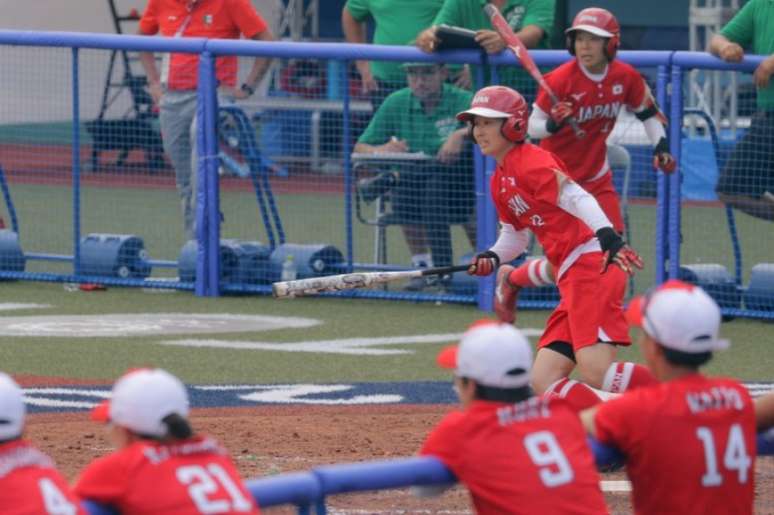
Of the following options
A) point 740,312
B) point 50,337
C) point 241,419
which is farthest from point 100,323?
point 740,312

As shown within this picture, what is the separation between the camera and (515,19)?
12.8 meters

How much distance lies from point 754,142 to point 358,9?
12.0 ft

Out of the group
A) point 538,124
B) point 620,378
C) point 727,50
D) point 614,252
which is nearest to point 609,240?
point 614,252

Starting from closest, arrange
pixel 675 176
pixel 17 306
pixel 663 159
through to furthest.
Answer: pixel 663 159 < pixel 675 176 < pixel 17 306

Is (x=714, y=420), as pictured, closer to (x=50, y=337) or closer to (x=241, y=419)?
(x=241, y=419)

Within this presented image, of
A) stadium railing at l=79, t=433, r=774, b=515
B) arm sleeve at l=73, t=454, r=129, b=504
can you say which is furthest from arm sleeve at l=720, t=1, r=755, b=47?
arm sleeve at l=73, t=454, r=129, b=504

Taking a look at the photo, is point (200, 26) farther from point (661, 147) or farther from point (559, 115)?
point (661, 147)

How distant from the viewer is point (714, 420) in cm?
475

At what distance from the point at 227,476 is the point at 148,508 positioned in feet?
0.73

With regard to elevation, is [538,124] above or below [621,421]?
above

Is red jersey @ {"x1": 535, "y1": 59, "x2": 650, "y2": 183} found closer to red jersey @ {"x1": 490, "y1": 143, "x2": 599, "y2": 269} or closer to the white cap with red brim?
the white cap with red brim

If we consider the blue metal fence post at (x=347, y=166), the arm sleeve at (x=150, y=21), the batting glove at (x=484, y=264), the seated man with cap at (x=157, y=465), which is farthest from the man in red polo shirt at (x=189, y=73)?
the seated man with cap at (x=157, y=465)

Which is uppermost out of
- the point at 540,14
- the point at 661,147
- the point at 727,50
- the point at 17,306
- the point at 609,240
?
the point at 540,14

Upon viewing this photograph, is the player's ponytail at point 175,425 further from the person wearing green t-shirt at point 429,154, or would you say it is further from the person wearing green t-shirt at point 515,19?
the person wearing green t-shirt at point 429,154
